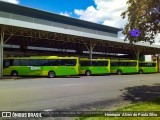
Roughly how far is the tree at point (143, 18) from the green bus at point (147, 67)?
2998 cm

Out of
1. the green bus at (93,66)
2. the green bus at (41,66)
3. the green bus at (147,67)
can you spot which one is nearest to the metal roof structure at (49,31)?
the green bus at (41,66)

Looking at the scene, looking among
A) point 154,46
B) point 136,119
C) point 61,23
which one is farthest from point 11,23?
point 154,46

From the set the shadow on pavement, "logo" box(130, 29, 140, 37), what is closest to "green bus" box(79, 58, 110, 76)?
the shadow on pavement

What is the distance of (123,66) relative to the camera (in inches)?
1486

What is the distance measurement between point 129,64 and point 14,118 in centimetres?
3300

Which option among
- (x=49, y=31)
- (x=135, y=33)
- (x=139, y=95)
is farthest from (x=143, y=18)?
(x=49, y=31)

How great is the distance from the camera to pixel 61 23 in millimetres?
50281

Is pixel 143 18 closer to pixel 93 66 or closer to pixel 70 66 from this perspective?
pixel 70 66

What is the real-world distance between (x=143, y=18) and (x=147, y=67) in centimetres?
3251

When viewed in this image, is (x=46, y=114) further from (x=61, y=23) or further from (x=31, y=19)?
(x=61, y=23)

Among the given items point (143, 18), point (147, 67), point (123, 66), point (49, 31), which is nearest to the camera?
point (143, 18)

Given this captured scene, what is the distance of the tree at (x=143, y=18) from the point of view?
10960mm

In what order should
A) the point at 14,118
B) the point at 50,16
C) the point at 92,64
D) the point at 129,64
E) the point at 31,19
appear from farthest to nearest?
the point at 50,16 → the point at 31,19 → the point at 129,64 → the point at 92,64 → the point at 14,118

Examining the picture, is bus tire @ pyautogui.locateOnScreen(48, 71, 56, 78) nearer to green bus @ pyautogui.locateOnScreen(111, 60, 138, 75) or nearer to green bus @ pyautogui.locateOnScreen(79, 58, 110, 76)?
green bus @ pyautogui.locateOnScreen(79, 58, 110, 76)
